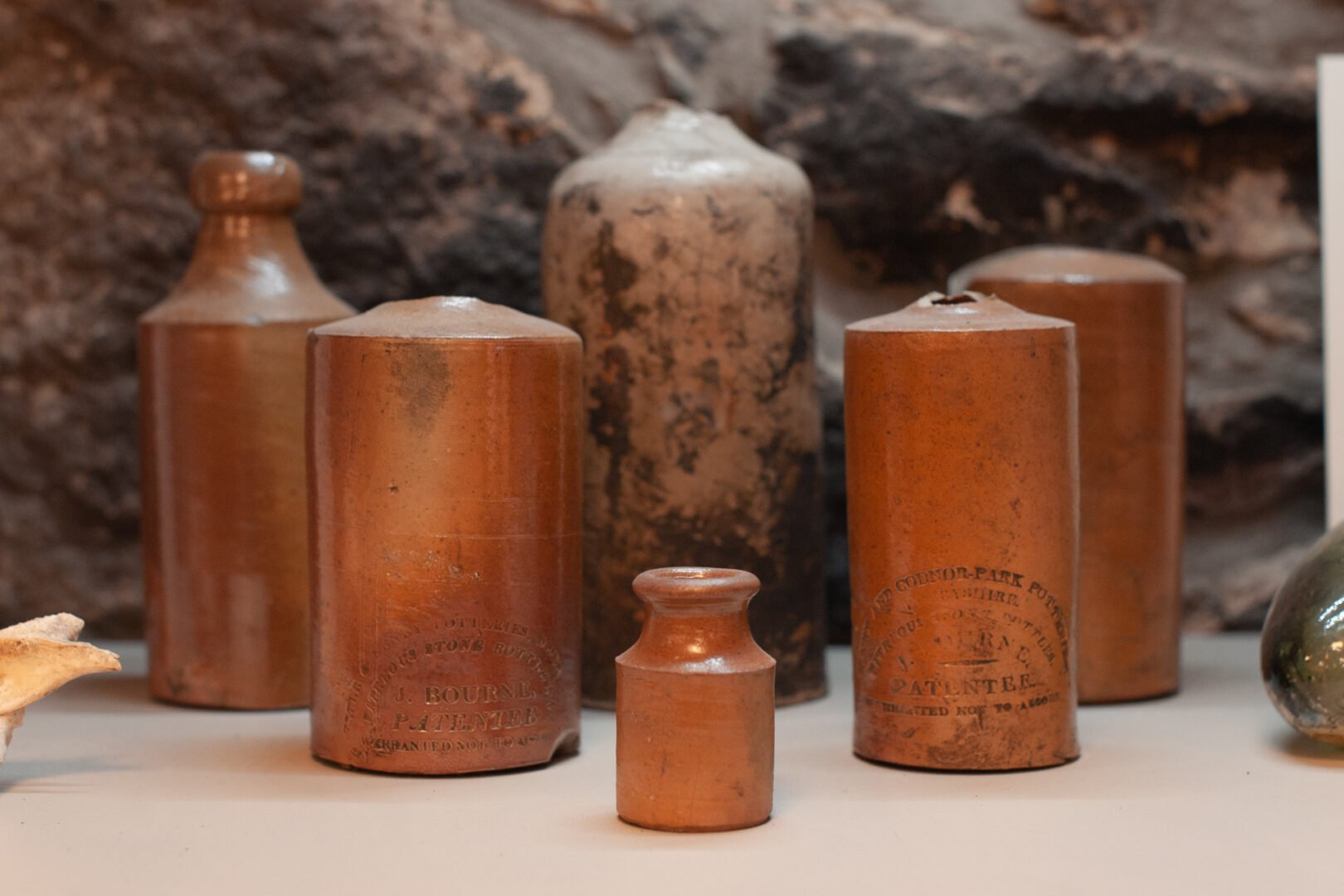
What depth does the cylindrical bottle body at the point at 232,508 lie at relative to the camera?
1448 millimetres

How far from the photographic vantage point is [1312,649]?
1.22 meters

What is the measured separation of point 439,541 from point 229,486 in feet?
1.03

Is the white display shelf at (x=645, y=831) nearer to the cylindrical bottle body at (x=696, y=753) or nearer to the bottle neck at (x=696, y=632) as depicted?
the cylindrical bottle body at (x=696, y=753)

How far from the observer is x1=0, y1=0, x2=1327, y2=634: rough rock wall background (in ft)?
5.58

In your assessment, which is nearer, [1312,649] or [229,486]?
[1312,649]

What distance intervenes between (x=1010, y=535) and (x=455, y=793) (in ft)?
1.42

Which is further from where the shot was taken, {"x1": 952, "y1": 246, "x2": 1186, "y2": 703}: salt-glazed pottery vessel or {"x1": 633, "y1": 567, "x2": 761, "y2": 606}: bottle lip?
{"x1": 952, "y1": 246, "x2": 1186, "y2": 703}: salt-glazed pottery vessel

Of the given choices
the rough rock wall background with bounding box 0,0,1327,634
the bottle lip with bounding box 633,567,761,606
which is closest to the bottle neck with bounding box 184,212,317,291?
the rough rock wall background with bounding box 0,0,1327,634

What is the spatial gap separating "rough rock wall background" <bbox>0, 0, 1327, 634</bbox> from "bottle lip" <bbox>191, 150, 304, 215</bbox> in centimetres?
19

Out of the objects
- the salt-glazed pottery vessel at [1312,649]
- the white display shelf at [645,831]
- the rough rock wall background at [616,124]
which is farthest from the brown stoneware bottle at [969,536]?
the rough rock wall background at [616,124]

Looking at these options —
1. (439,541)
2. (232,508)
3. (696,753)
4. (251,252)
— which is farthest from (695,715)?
(251,252)

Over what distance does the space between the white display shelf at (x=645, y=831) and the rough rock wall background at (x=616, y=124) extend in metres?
0.42

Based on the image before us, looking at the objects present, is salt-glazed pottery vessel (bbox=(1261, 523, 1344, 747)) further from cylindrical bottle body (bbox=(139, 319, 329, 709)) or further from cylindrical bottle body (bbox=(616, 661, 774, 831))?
cylindrical bottle body (bbox=(139, 319, 329, 709))

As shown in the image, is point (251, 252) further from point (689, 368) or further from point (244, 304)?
point (689, 368)
